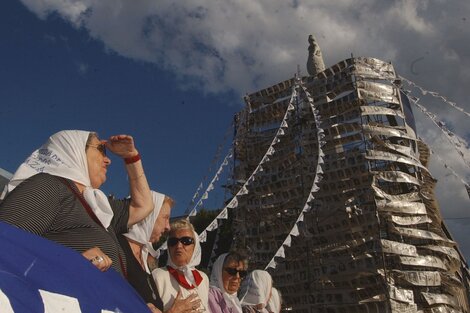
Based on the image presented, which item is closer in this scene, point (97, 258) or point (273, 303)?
point (97, 258)

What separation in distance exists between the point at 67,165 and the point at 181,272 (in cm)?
110

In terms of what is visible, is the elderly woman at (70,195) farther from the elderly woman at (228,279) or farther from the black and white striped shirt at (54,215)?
the elderly woman at (228,279)

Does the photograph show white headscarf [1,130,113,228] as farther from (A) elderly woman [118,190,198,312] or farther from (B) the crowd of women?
(A) elderly woman [118,190,198,312]

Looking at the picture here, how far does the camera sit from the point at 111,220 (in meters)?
2.21

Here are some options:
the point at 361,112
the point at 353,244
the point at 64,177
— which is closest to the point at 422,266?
the point at 353,244

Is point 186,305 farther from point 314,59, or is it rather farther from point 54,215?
point 314,59

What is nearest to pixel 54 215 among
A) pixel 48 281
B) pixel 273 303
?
pixel 48 281

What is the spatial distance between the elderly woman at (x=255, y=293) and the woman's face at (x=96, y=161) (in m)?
2.11

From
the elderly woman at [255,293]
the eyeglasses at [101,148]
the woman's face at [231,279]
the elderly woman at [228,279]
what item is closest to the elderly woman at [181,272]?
the elderly woman at [228,279]

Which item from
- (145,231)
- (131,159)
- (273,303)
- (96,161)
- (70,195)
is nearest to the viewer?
(70,195)

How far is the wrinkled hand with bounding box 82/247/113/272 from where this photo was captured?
5.37 ft

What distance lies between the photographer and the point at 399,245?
755 inches

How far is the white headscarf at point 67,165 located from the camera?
1.82m

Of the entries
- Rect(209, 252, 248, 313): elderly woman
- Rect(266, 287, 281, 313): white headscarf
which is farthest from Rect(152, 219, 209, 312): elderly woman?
Rect(266, 287, 281, 313): white headscarf
